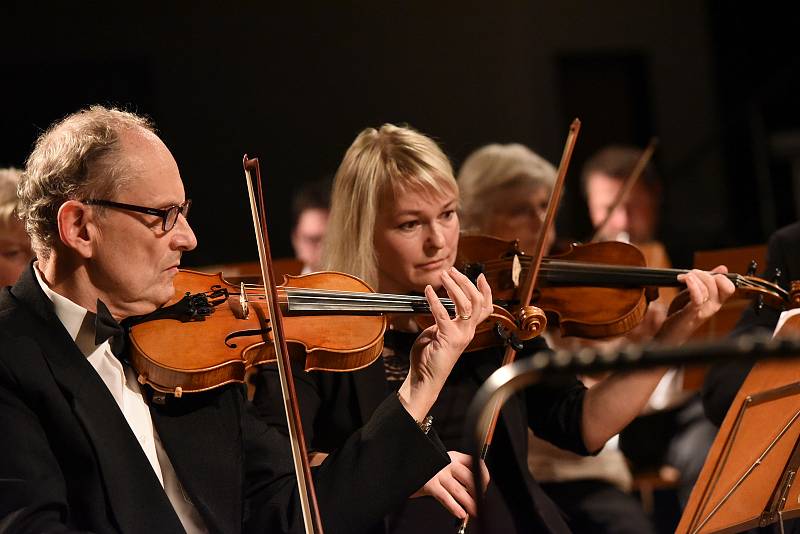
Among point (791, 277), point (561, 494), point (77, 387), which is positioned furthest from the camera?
point (561, 494)

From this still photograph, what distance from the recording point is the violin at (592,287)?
7.16ft

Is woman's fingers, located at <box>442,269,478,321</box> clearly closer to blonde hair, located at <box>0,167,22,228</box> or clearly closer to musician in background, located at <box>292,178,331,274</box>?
blonde hair, located at <box>0,167,22,228</box>

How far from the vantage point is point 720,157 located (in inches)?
219

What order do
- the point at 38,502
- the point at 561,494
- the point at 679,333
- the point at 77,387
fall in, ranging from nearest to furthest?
the point at 38,502, the point at 77,387, the point at 679,333, the point at 561,494

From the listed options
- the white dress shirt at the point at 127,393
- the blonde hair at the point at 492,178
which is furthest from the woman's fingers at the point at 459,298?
the blonde hair at the point at 492,178

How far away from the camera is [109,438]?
157 cm

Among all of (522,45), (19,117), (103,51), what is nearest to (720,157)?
(522,45)

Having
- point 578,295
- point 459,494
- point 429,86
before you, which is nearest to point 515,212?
point 578,295

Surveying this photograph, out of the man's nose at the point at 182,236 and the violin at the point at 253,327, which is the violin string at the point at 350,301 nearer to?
the violin at the point at 253,327

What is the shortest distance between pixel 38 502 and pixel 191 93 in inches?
147

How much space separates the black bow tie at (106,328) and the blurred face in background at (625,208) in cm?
274

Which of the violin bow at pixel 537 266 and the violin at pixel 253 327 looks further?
the violin bow at pixel 537 266

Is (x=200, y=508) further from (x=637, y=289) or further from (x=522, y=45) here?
(x=522, y=45)

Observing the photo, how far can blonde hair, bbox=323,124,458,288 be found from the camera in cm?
215
